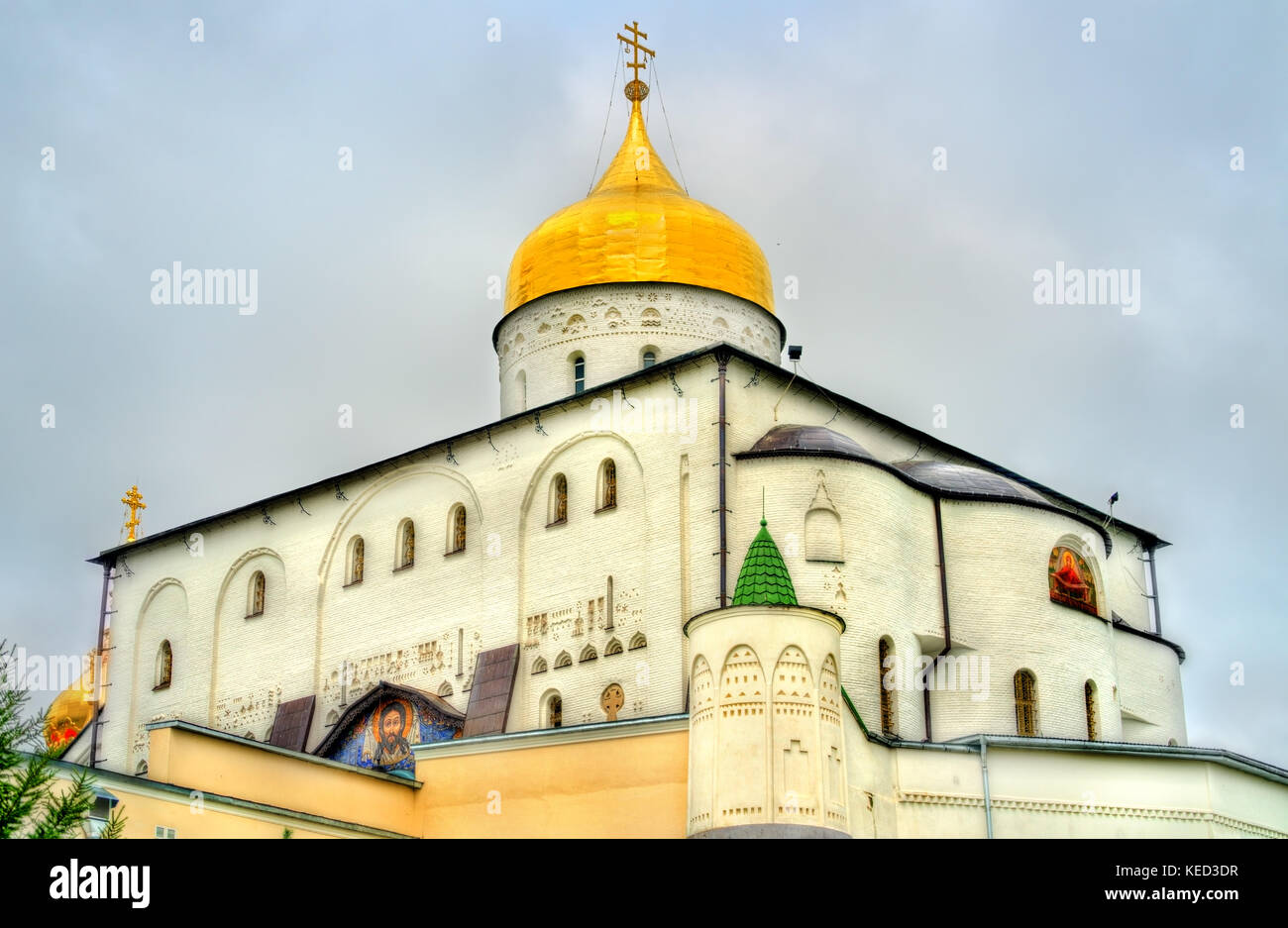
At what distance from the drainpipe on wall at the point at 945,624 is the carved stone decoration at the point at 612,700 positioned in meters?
4.19

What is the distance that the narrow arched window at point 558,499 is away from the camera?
27.3 meters

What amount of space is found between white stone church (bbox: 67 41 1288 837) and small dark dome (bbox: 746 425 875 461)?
55mm

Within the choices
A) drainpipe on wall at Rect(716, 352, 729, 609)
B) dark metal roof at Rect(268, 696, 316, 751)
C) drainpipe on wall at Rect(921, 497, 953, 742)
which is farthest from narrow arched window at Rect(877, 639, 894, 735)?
dark metal roof at Rect(268, 696, 316, 751)

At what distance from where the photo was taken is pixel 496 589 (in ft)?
90.7

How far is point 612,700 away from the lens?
25.2m

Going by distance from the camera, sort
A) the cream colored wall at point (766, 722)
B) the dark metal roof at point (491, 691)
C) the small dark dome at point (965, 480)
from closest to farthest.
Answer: the cream colored wall at point (766, 722) → the dark metal roof at point (491, 691) → the small dark dome at point (965, 480)

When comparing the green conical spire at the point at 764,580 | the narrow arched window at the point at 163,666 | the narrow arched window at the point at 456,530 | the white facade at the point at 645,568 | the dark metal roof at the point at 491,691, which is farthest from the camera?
the narrow arched window at the point at 163,666

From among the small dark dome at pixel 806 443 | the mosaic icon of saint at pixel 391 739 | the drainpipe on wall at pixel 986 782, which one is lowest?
the drainpipe on wall at pixel 986 782

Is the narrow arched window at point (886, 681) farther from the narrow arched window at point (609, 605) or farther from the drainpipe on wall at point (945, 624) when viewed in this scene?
the narrow arched window at point (609, 605)

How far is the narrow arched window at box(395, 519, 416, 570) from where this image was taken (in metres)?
29.5

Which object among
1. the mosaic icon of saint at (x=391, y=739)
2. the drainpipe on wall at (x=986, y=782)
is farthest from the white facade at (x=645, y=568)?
the mosaic icon of saint at (x=391, y=739)

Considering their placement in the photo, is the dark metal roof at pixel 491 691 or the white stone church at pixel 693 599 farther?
the dark metal roof at pixel 491 691

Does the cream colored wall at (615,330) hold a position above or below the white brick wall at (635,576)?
above
